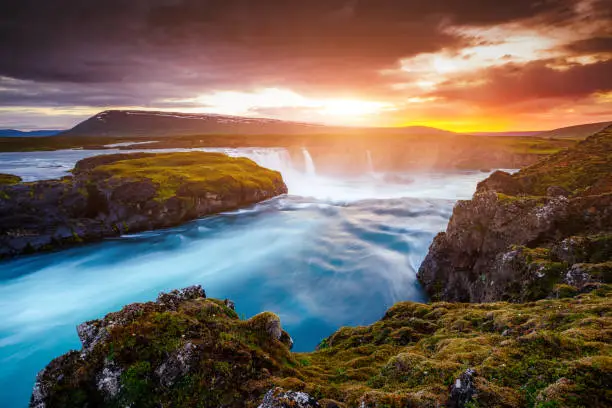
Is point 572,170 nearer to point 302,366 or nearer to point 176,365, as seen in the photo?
point 302,366

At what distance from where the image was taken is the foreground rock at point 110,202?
3841cm

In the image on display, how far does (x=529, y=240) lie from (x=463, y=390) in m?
16.0

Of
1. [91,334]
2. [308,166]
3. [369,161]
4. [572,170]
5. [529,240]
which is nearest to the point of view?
[91,334]

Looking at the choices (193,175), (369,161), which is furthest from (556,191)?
(369,161)

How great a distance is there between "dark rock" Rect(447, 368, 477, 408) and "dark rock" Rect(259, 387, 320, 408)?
9.05ft

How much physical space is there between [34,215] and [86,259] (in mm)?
10511

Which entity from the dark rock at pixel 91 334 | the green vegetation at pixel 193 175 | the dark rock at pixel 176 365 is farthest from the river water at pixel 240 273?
the dark rock at pixel 176 365

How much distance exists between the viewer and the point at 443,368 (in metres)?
8.02

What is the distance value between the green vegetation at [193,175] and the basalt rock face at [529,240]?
38.3 metres

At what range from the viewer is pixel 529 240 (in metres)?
18.8

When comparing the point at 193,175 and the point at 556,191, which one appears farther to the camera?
the point at 193,175

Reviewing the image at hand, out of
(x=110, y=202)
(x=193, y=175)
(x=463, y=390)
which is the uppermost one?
(x=193, y=175)

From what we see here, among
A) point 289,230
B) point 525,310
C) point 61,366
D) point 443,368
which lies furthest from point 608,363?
point 289,230

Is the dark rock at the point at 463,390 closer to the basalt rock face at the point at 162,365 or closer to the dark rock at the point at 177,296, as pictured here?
the basalt rock face at the point at 162,365
